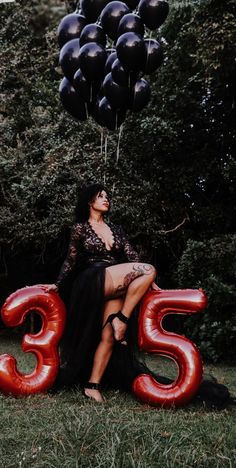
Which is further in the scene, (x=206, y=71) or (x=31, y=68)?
(x=31, y=68)

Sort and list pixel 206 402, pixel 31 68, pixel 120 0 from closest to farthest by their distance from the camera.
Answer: pixel 206 402, pixel 120 0, pixel 31 68

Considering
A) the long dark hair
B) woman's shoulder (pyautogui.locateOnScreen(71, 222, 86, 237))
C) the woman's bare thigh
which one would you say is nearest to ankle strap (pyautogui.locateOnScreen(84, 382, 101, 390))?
the woman's bare thigh

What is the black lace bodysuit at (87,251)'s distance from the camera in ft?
11.7

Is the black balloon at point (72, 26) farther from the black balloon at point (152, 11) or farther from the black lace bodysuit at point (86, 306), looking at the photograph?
the black lace bodysuit at point (86, 306)

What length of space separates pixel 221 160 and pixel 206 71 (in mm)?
1532

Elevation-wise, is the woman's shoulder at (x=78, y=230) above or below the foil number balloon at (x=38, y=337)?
above

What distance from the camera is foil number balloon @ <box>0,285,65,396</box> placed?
330 cm

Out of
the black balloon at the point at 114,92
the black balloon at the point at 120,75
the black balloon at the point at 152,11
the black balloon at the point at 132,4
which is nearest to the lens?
the black balloon at the point at 152,11

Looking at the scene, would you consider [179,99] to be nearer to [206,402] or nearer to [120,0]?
[120,0]

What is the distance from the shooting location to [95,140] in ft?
24.6

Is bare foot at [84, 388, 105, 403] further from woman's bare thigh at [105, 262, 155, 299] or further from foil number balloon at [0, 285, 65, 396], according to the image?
woman's bare thigh at [105, 262, 155, 299]


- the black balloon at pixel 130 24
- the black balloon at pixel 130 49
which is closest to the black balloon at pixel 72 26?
the black balloon at pixel 130 24

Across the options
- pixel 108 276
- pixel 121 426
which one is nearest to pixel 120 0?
pixel 108 276

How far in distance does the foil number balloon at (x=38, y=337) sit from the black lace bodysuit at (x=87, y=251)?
0.59 feet
